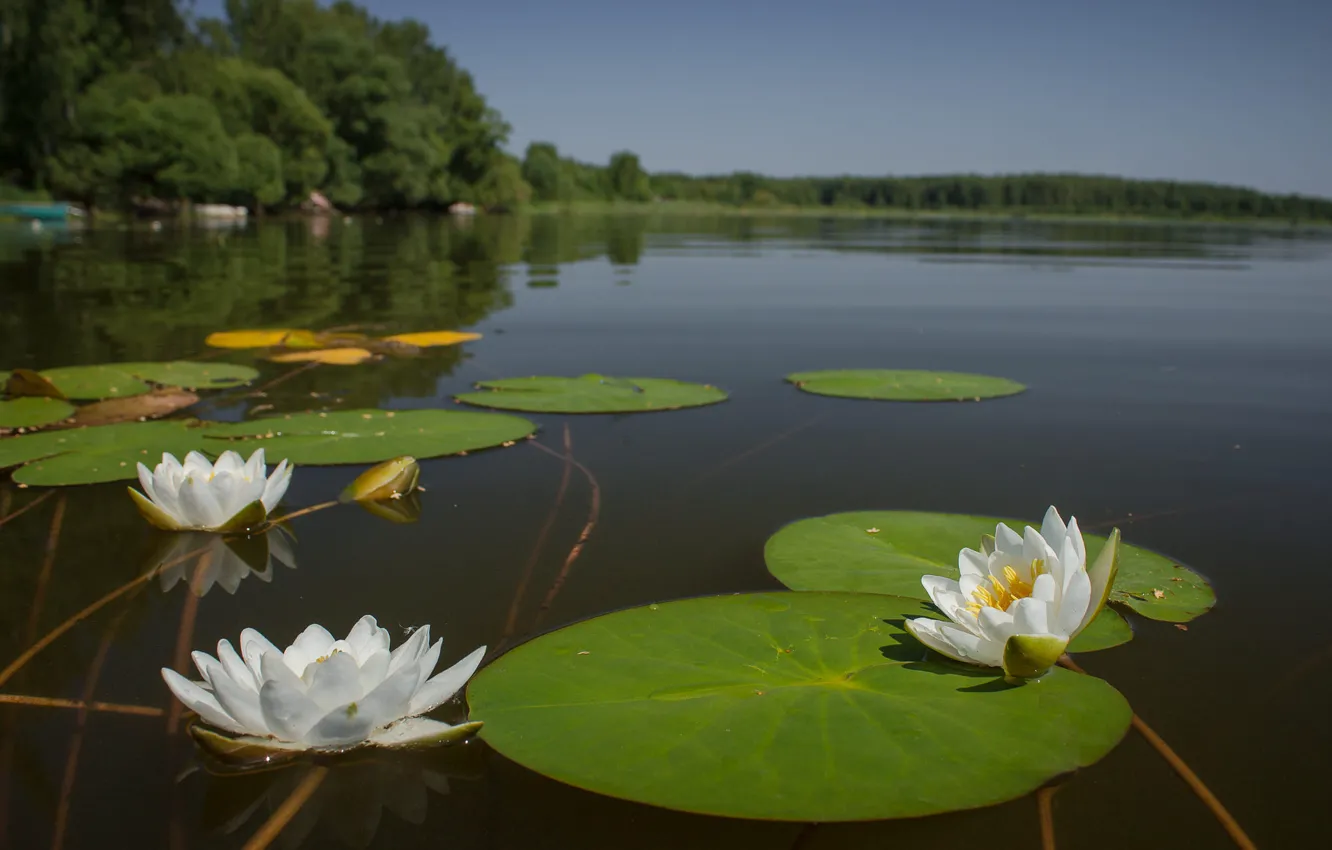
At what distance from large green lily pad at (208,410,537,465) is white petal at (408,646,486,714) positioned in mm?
1501

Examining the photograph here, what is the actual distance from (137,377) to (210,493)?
202cm

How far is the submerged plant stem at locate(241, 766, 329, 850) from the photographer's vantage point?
1123 mm

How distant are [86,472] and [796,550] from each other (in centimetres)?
191

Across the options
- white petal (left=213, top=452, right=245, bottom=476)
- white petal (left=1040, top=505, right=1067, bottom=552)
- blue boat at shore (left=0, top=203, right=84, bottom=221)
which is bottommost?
white petal (left=213, top=452, right=245, bottom=476)

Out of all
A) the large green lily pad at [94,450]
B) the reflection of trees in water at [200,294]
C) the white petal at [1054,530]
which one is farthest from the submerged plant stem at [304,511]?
the reflection of trees in water at [200,294]

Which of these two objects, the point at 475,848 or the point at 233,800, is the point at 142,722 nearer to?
the point at 233,800

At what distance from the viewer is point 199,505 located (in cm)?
214

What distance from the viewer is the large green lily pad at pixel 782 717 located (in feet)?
3.74

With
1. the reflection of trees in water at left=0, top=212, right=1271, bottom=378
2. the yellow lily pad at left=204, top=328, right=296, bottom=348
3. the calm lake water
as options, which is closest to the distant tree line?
the reflection of trees in water at left=0, top=212, right=1271, bottom=378

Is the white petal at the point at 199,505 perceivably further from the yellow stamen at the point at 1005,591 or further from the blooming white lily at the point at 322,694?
the yellow stamen at the point at 1005,591

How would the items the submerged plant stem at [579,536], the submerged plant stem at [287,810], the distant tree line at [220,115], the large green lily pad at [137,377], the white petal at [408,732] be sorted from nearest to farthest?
the submerged plant stem at [287,810]
the white petal at [408,732]
the submerged plant stem at [579,536]
the large green lily pad at [137,377]
the distant tree line at [220,115]

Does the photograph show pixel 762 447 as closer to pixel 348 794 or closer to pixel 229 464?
pixel 229 464

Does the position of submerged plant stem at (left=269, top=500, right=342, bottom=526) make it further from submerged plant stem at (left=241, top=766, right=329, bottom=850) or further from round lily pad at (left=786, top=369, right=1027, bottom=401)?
round lily pad at (left=786, top=369, right=1027, bottom=401)

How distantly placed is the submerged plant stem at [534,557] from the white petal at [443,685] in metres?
0.27
